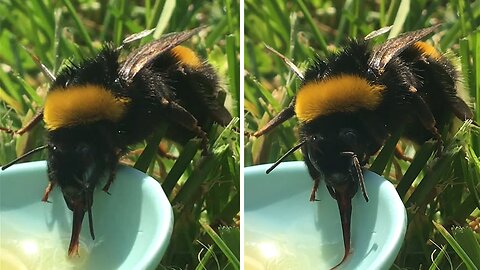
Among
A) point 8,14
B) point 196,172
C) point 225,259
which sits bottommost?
point 225,259

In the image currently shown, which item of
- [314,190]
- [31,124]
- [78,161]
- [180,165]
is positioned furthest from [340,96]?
[31,124]

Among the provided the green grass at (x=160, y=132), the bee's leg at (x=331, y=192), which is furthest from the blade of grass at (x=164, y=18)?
the bee's leg at (x=331, y=192)

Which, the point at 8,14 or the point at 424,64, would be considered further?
the point at 8,14

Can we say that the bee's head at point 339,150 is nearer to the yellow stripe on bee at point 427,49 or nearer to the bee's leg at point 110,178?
the yellow stripe on bee at point 427,49

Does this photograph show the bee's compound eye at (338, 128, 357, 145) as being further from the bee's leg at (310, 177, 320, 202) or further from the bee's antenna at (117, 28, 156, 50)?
the bee's antenna at (117, 28, 156, 50)

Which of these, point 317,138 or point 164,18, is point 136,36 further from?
point 317,138

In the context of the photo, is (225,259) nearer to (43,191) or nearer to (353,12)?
(43,191)

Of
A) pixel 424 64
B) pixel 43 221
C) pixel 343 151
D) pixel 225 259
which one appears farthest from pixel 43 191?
pixel 424 64
